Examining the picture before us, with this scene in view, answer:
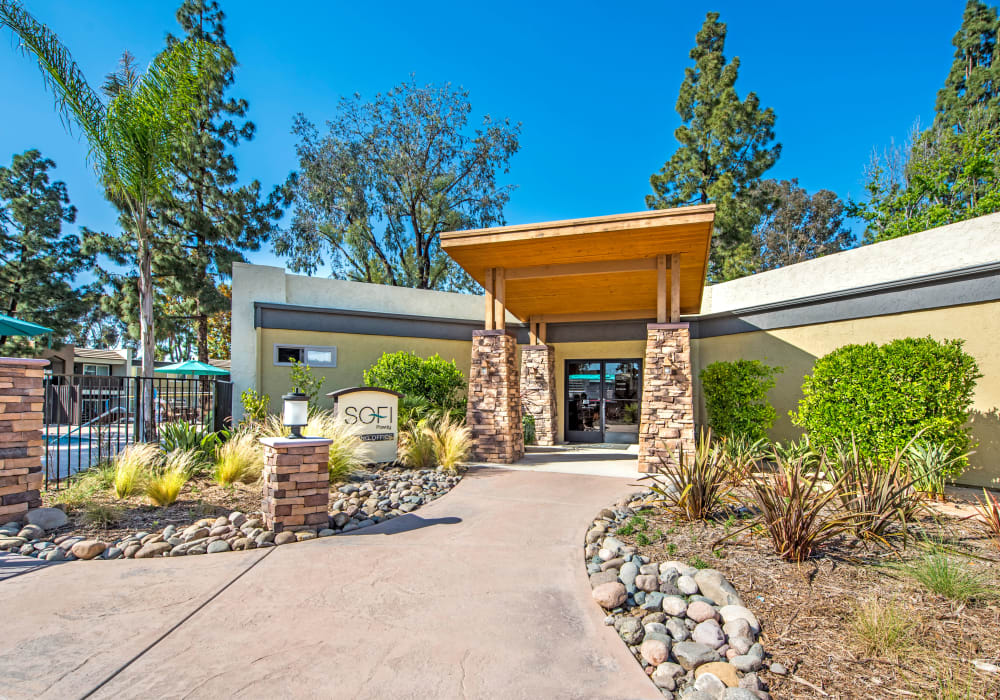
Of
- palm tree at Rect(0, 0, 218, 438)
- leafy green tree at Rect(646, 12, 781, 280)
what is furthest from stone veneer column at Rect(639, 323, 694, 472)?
leafy green tree at Rect(646, 12, 781, 280)

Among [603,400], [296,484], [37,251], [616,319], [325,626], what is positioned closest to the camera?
[325,626]

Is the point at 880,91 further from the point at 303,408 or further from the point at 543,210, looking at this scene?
the point at 303,408

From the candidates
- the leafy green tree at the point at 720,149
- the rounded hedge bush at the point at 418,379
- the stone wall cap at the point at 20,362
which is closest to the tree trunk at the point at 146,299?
the stone wall cap at the point at 20,362

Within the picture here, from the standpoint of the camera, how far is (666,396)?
304 inches

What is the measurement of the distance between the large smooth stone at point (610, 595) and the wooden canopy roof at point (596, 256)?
5269 mm

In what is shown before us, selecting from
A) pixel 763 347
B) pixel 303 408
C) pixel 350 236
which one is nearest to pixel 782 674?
pixel 303 408

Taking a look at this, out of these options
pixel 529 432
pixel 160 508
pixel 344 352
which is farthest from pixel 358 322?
pixel 160 508

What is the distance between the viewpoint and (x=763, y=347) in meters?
10.3

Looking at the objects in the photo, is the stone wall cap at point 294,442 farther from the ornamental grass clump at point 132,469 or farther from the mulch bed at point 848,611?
the mulch bed at point 848,611

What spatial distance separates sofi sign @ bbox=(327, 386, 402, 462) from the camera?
780 centimetres

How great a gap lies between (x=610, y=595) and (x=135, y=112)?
32.7 ft

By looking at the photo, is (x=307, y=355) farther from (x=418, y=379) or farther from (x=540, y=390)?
(x=540, y=390)

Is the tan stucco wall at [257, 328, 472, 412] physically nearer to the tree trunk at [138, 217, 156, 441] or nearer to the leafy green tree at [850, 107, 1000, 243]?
the tree trunk at [138, 217, 156, 441]

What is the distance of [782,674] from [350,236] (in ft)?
74.8
